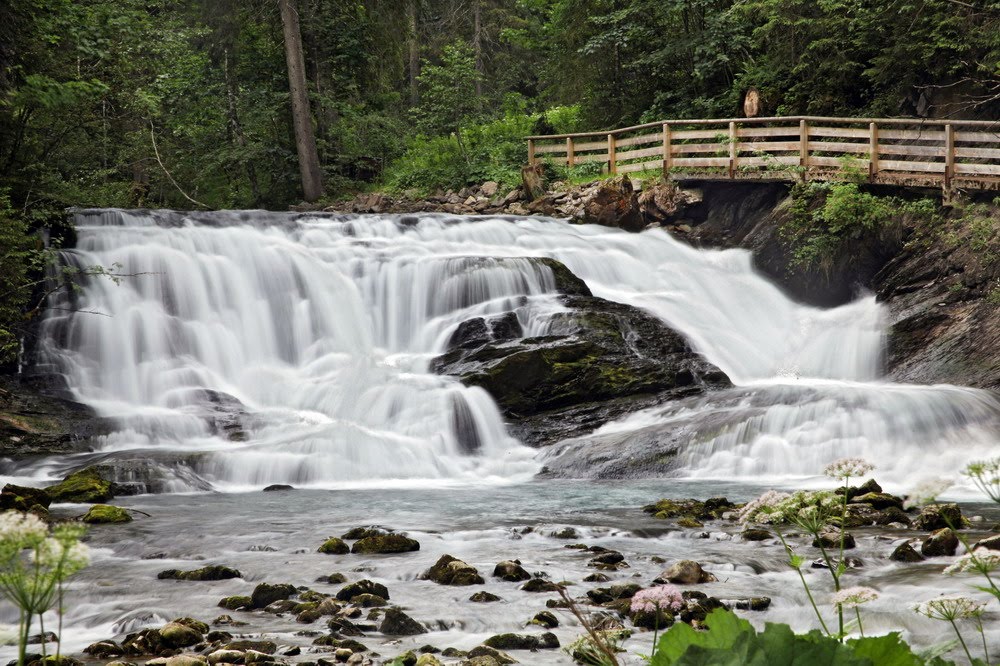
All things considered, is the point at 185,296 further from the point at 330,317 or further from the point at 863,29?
the point at 863,29

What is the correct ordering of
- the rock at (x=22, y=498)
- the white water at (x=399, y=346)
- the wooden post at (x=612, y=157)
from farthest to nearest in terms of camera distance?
the wooden post at (x=612, y=157) → the white water at (x=399, y=346) → the rock at (x=22, y=498)

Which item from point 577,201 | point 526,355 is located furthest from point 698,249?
point 526,355

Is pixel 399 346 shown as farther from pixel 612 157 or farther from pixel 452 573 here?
pixel 612 157

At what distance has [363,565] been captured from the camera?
25.5 ft

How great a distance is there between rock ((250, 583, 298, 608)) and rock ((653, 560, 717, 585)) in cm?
260

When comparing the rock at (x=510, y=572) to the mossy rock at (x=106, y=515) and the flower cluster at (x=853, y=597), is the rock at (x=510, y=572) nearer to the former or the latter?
the mossy rock at (x=106, y=515)

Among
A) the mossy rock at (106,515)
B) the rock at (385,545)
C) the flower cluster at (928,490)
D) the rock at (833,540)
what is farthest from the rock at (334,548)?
the flower cluster at (928,490)

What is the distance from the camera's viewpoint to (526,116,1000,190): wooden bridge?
18.0 meters

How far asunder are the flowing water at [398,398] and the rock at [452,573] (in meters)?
0.16

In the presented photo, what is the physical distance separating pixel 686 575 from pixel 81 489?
741cm

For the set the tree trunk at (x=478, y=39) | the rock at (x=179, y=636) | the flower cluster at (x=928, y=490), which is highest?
the tree trunk at (x=478, y=39)

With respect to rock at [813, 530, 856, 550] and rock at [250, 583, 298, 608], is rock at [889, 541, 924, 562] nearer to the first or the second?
rock at [813, 530, 856, 550]

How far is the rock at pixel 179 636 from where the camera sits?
5.57 metres

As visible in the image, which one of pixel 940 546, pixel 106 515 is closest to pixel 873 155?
pixel 940 546
